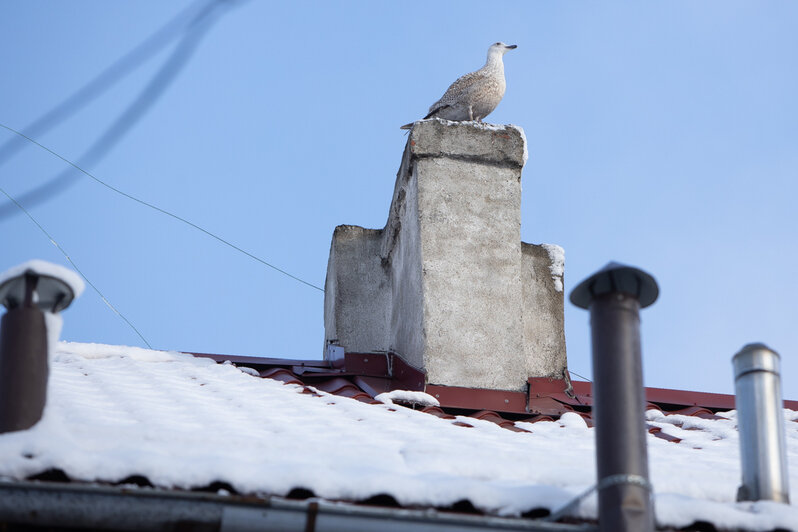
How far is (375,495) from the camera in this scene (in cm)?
260

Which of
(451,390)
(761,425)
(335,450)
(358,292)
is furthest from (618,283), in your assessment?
(358,292)

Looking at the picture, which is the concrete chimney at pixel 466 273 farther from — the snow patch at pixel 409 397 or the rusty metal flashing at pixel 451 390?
the snow patch at pixel 409 397

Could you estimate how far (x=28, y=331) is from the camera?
9.28 ft

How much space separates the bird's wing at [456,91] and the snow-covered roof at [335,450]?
6.66 ft

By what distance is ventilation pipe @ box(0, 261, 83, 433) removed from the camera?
9.04 ft

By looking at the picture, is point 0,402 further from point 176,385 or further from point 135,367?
point 135,367

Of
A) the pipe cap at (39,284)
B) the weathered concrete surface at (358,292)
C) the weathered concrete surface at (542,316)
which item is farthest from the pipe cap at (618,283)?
the weathered concrete surface at (358,292)

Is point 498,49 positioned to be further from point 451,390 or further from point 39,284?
point 39,284

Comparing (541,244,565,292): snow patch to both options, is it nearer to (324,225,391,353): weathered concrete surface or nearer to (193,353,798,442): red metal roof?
(193,353,798,442): red metal roof

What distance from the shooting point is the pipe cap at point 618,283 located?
265cm

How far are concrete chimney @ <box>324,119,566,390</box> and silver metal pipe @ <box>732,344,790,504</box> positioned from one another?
2.03 meters

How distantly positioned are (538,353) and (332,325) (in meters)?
1.26

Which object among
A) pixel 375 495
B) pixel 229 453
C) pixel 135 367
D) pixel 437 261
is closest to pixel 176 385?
pixel 135 367

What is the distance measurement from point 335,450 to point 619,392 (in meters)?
0.89
